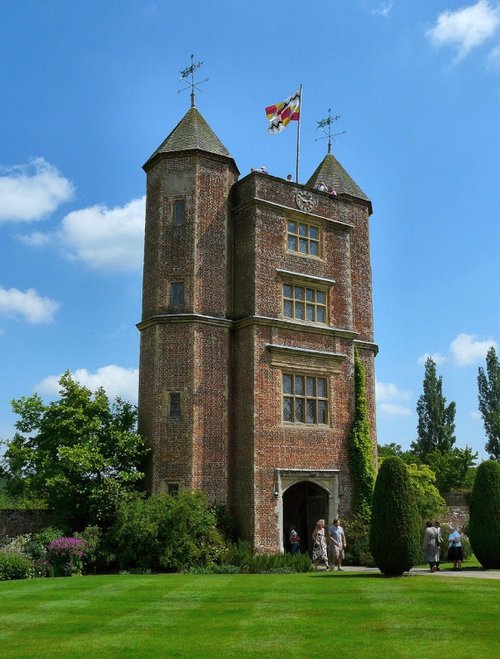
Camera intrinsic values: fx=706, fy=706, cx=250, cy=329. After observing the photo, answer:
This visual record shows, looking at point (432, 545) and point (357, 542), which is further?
point (357, 542)

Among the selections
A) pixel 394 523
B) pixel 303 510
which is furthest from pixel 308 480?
pixel 394 523

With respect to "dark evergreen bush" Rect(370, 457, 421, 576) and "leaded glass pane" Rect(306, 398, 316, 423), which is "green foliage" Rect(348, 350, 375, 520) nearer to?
"leaded glass pane" Rect(306, 398, 316, 423)

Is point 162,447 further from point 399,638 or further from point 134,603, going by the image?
point 399,638

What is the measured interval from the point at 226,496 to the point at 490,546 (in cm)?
881

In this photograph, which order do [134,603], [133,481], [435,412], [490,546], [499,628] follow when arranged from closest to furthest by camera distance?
[499,628], [134,603], [490,546], [133,481], [435,412]

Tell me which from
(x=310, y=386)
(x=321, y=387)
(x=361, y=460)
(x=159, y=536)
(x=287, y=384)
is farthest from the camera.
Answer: (x=321, y=387)

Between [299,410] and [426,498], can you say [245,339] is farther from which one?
[426,498]

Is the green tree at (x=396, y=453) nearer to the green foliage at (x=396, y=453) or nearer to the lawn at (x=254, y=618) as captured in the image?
the green foliage at (x=396, y=453)

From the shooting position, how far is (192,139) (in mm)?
27547

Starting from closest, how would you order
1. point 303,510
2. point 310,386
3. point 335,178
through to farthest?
point 310,386 < point 303,510 < point 335,178

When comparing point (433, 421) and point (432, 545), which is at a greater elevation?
point (433, 421)

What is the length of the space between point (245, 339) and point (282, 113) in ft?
35.3

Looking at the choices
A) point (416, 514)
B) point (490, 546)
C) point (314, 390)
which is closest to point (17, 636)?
point (416, 514)

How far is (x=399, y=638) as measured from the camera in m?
10.5
